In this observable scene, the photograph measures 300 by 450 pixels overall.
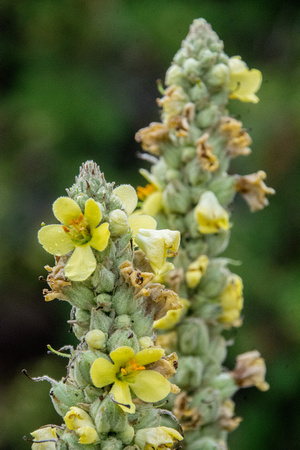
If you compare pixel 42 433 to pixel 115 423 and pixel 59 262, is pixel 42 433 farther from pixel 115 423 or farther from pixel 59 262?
pixel 59 262

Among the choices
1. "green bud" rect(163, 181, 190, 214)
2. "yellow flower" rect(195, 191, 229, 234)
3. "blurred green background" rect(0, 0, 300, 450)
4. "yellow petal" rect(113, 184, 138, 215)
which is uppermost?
"blurred green background" rect(0, 0, 300, 450)

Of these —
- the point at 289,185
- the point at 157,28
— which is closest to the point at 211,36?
the point at 289,185

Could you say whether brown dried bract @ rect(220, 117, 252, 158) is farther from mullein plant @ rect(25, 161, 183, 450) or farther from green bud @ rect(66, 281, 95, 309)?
green bud @ rect(66, 281, 95, 309)

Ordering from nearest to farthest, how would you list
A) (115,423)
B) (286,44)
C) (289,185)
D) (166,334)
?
(115,423) → (166,334) → (289,185) → (286,44)

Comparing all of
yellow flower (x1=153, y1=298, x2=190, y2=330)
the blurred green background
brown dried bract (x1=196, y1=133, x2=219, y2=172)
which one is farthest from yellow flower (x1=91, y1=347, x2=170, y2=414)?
the blurred green background

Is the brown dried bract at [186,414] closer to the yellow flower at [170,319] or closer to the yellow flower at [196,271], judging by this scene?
the yellow flower at [170,319]

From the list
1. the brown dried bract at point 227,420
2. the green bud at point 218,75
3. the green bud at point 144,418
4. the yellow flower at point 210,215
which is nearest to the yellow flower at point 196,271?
the yellow flower at point 210,215

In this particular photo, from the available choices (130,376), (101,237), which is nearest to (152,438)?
(130,376)
